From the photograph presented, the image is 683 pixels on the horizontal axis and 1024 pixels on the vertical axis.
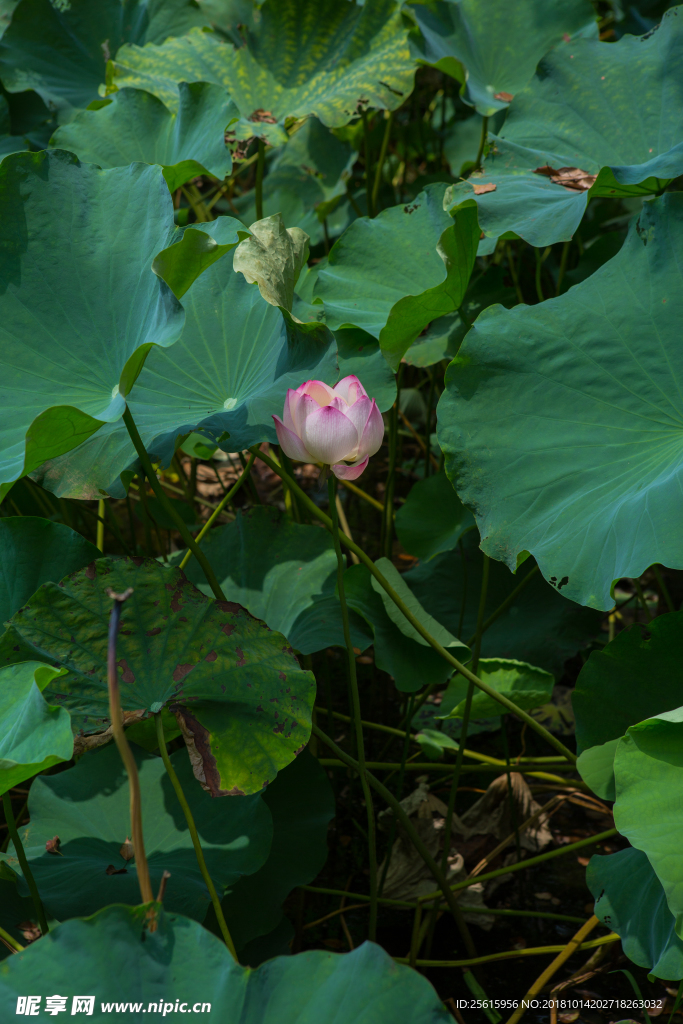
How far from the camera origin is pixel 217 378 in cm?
118

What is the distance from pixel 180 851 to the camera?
3.34ft

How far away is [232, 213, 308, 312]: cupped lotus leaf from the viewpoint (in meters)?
0.97

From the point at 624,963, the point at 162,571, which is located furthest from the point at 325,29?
the point at 624,963

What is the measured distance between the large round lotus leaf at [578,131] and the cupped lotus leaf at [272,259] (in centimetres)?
36

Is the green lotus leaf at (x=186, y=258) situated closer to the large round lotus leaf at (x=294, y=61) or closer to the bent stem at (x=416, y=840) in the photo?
the bent stem at (x=416, y=840)

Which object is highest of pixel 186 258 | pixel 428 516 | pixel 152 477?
pixel 186 258

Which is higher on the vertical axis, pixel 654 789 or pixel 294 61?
pixel 294 61

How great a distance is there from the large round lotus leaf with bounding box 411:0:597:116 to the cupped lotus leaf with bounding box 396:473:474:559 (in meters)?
0.90

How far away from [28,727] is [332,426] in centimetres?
45

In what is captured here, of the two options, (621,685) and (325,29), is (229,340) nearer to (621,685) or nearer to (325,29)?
(621,685)

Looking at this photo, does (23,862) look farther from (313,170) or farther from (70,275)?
(313,170)

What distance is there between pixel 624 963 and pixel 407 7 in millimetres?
1928

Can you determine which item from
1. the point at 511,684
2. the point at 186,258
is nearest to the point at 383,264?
the point at 186,258

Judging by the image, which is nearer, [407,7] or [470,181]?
[470,181]
